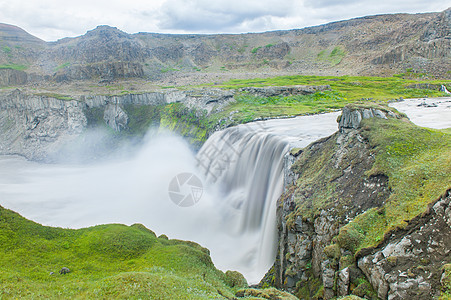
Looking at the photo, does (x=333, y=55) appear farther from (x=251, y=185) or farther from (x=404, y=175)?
(x=404, y=175)

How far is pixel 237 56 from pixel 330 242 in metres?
119

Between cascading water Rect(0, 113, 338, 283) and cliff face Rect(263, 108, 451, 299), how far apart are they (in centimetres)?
407

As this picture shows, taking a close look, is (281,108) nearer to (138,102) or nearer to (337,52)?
(138,102)

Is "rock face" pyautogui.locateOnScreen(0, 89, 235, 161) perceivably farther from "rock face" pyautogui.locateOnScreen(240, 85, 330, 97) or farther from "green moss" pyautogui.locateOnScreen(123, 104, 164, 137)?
"rock face" pyautogui.locateOnScreen(240, 85, 330, 97)

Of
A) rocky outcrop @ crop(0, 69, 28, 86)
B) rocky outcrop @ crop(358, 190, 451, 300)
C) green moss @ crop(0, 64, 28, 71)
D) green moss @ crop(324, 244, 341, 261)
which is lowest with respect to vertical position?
green moss @ crop(324, 244, 341, 261)

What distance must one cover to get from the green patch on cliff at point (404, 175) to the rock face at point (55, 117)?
47814 mm

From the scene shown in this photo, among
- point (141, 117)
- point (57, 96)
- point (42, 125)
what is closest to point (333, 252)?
point (141, 117)

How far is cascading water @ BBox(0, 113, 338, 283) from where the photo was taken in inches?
814

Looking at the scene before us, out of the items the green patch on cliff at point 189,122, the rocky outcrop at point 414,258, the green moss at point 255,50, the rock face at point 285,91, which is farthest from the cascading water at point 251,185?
the green moss at point 255,50

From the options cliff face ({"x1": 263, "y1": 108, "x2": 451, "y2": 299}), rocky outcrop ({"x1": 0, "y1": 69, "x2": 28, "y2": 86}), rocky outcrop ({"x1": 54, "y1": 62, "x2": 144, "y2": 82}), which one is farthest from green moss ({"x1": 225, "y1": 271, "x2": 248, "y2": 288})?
rocky outcrop ({"x1": 0, "y1": 69, "x2": 28, "y2": 86})

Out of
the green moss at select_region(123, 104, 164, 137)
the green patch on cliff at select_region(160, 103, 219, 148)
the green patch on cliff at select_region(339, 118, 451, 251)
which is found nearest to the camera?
the green patch on cliff at select_region(339, 118, 451, 251)

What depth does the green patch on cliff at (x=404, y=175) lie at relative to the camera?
31.4ft

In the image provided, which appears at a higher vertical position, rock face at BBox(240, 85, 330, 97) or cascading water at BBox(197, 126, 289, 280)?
rock face at BBox(240, 85, 330, 97)

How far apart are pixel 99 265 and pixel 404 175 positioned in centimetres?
1339
